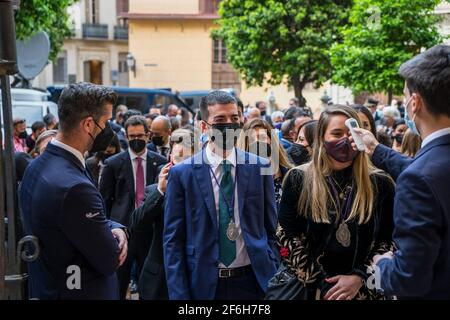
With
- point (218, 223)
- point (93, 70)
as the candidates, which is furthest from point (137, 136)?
point (93, 70)

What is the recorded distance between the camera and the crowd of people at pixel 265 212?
10.3ft

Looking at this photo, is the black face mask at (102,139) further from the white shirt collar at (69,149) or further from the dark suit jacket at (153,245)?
the dark suit jacket at (153,245)

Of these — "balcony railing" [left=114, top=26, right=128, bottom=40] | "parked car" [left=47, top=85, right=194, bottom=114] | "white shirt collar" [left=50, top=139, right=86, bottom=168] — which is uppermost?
"balcony railing" [left=114, top=26, right=128, bottom=40]

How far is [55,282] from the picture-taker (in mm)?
3730

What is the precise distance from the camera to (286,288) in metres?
4.16

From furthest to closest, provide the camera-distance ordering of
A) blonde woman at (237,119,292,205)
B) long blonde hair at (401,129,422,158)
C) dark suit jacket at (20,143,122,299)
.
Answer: long blonde hair at (401,129,422,158) < blonde woman at (237,119,292,205) < dark suit jacket at (20,143,122,299)

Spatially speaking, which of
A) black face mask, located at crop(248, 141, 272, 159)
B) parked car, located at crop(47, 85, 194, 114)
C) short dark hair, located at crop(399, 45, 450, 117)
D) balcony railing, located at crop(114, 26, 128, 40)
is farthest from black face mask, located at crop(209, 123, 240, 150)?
balcony railing, located at crop(114, 26, 128, 40)

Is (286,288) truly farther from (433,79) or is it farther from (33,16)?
(33,16)

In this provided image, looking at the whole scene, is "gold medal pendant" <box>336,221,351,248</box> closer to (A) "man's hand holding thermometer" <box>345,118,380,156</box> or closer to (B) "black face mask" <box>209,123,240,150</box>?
(A) "man's hand holding thermometer" <box>345,118,380,156</box>

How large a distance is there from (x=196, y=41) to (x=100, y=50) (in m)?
8.74

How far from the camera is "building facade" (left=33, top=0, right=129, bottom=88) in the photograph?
49969mm

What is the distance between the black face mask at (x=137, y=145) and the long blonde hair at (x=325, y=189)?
350 centimetres

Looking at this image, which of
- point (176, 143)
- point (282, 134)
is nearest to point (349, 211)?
point (176, 143)
